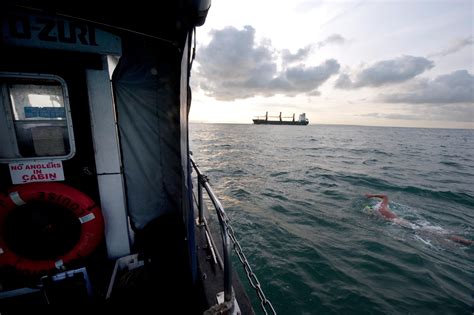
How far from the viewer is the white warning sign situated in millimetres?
2129

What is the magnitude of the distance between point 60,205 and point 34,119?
975 mm

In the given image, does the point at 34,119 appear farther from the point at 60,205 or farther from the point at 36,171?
the point at 60,205

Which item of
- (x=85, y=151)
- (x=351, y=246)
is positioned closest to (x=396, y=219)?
(x=351, y=246)

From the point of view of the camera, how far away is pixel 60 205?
221cm

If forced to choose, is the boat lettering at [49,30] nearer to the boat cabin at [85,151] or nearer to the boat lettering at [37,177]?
the boat cabin at [85,151]

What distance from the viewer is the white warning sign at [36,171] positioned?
2129 mm

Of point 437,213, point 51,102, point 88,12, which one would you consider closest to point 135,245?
point 51,102

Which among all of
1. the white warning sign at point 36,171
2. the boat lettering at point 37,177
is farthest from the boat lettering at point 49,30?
the boat lettering at point 37,177

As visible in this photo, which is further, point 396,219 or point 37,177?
point 396,219

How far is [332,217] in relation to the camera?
712 cm

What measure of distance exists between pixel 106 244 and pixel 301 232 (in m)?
5.22

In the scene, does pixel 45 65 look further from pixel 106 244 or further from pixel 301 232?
pixel 301 232

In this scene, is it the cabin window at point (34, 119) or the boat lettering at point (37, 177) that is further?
the boat lettering at point (37, 177)

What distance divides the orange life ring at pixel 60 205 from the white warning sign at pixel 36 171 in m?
0.08
